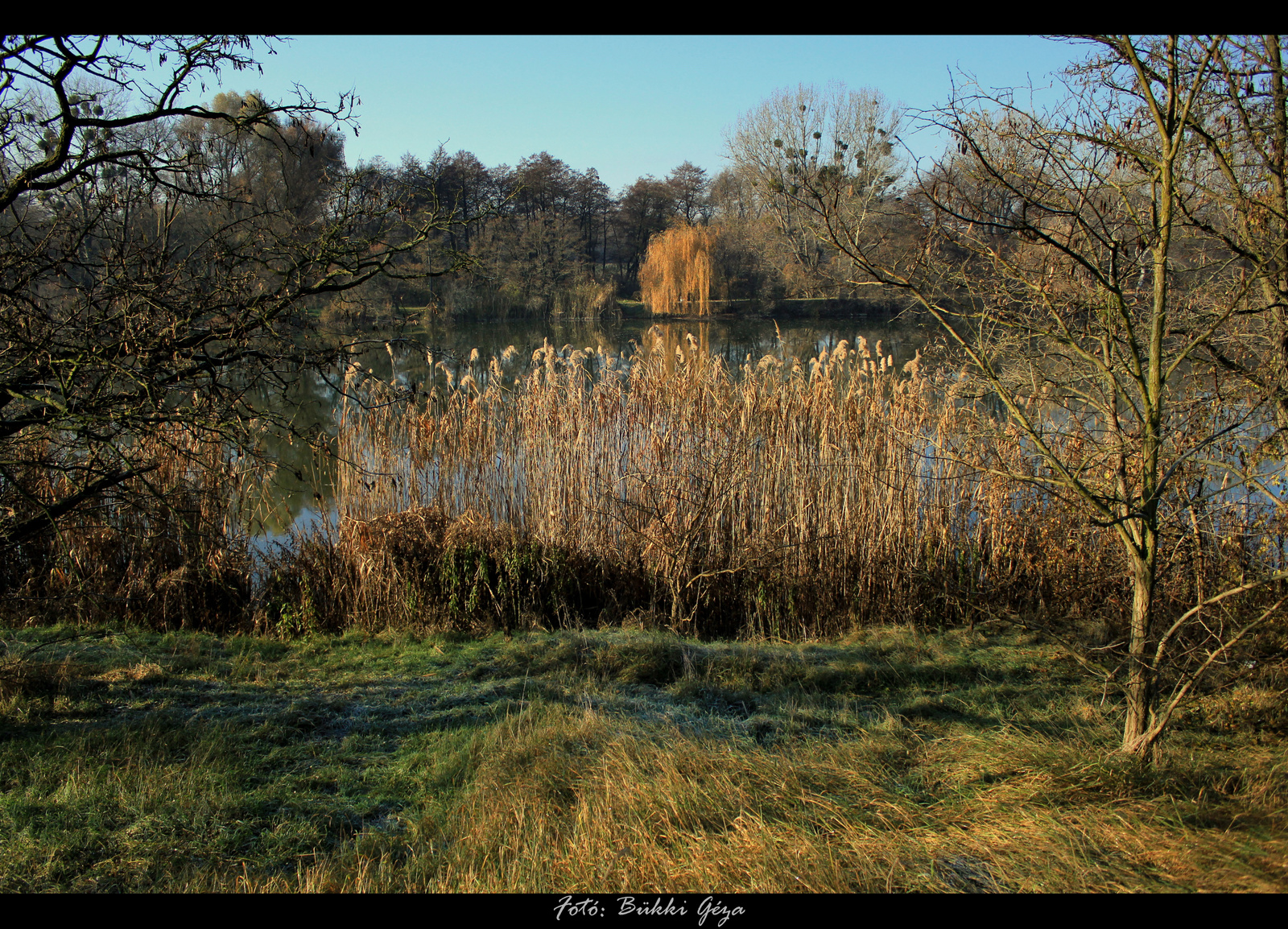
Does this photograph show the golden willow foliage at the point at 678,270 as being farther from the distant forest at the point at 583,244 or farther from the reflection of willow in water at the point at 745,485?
the reflection of willow in water at the point at 745,485

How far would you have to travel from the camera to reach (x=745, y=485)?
610cm

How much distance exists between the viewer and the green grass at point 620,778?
2393mm

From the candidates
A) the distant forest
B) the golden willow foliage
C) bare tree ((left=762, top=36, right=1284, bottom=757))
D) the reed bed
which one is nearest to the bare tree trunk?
bare tree ((left=762, top=36, right=1284, bottom=757))

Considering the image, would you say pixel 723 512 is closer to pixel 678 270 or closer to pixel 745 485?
pixel 745 485

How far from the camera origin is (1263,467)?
5.82m

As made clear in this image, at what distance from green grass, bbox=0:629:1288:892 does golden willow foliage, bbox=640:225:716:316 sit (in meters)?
20.3

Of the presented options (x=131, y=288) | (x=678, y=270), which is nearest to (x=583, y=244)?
(x=678, y=270)

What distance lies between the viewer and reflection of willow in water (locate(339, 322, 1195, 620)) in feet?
19.3

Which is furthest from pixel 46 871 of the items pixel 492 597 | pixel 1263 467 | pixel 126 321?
pixel 1263 467

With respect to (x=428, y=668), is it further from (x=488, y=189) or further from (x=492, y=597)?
(x=488, y=189)

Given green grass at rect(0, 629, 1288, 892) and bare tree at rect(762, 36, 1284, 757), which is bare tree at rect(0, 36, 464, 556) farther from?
bare tree at rect(762, 36, 1284, 757)

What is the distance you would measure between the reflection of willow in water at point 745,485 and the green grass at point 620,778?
134cm

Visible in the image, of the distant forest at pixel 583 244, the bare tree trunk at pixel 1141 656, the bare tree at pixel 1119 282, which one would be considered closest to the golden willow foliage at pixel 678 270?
the distant forest at pixel 583 244
